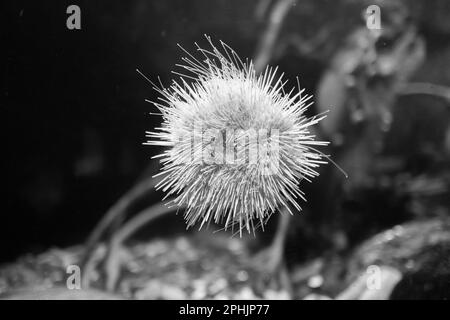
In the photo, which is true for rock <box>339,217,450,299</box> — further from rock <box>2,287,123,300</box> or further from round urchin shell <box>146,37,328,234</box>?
rock <box>2,287,123,300</box>

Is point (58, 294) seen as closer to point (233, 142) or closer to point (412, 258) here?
point (233, 142)

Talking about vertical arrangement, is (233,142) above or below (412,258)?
above

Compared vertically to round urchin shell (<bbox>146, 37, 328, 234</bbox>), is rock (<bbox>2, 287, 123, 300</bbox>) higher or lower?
lower

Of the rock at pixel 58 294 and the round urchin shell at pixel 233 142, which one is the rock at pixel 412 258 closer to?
the round urchin shell at pixel 233 142

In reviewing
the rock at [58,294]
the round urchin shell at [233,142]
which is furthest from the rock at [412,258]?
the rock at [58,294]

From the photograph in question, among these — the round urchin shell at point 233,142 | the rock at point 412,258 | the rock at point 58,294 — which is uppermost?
the round urchin shell at point 233,142

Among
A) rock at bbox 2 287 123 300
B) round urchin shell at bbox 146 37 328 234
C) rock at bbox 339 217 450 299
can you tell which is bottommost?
rock at bbox 2 287 123 300

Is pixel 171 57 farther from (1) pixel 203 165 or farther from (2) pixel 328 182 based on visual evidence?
(2) pixel 328 182

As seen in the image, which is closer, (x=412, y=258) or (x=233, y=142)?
(x=233, y=142)

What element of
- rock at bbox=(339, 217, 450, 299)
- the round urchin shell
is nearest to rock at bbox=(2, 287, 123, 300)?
the round urchin shell

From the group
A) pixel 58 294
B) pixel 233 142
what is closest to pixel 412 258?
pixel 233 142
